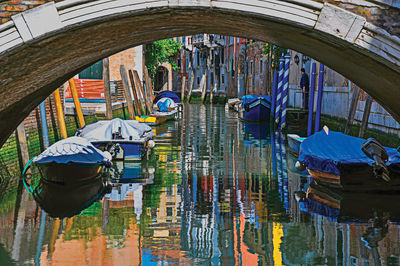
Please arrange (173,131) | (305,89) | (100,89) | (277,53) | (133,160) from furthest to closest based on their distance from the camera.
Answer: (277,53) → (305,89) → (173,131) → (100,89) → (133,160)

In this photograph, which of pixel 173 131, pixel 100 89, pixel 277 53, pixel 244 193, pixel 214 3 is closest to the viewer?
pixel 214 3

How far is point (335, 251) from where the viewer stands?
15.4 feet

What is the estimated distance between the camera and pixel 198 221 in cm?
557

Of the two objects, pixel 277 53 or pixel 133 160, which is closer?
pixel 133 160

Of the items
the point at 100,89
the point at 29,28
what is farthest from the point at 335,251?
the point at 100,89

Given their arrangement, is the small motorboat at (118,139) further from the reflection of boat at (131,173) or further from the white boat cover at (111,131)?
the reflection of boat at (131,173)

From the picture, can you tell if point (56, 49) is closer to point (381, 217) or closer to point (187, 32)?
point (187, 32)

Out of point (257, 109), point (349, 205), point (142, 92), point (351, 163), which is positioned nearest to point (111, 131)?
point (351, 163)

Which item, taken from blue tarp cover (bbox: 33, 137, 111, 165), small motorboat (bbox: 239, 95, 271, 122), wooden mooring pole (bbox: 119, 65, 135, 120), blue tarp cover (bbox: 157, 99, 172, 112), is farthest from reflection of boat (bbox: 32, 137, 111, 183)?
blue tarp cover (bbox: 157, 99, 172, 112)

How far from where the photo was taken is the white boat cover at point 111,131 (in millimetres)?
8867

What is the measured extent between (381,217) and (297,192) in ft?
4.42

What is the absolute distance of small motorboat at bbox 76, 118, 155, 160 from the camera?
881 centimetres

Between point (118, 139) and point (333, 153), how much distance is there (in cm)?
327

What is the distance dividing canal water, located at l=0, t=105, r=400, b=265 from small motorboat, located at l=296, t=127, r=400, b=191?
0.51 feet
